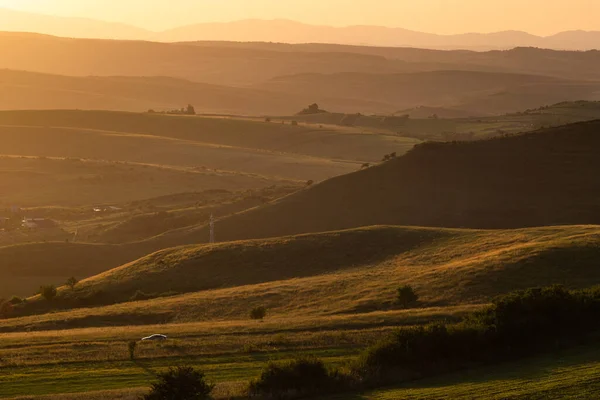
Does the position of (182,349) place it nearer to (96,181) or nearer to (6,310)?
(6,310)

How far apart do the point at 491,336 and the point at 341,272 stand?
23.8 meters

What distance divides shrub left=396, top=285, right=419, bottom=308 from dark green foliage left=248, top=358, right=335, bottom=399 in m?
14.1

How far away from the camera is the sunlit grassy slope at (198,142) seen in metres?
132

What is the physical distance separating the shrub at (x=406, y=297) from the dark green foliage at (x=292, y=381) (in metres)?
14.1

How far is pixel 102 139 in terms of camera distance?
149 metres

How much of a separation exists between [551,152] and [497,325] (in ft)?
156

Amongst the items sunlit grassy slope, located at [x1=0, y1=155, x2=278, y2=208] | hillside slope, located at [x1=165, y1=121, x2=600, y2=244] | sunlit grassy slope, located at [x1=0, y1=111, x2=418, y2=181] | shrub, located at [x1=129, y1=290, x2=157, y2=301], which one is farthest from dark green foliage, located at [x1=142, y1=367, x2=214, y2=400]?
sunlit grassy slope, located at [x1=0, y1=111, x2=418, y2=181]

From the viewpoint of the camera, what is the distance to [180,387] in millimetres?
23094

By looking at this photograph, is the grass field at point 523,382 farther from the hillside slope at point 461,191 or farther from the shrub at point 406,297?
the hillside slope at point 461,191

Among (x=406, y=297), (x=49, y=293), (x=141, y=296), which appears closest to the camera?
(x=406, y=297)

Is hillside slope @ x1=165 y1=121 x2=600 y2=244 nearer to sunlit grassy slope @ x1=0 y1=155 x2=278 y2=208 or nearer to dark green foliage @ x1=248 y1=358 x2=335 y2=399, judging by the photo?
sunlit grassy slope @ x1=0 y1=155 x2=278 y2=208

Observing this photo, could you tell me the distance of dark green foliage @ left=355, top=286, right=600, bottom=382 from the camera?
2567 centimetres

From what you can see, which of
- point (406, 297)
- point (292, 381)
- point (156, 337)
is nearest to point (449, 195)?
point (406, 297)

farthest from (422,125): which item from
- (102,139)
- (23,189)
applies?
(23,189)
